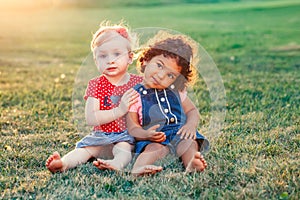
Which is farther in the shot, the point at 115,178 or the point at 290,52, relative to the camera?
the point at 290,52

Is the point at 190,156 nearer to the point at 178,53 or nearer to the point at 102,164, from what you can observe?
the point at 102,164

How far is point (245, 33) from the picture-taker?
15.3 meters

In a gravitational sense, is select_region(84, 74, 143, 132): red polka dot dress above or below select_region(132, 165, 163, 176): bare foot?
above

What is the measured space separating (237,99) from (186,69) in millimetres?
2317

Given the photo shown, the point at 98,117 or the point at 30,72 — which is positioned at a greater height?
the point at 98,117

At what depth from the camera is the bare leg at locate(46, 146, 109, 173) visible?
→ 3.44 meters

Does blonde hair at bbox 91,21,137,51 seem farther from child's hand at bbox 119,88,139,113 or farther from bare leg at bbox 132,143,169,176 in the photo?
bare leg at bbox 132,143,169,176

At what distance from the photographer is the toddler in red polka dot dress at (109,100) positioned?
146 inches

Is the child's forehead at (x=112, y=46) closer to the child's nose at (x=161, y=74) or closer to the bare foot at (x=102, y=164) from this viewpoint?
the child's nose at (x=161, y=74)

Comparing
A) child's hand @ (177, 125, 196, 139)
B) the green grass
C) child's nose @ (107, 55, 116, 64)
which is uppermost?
child's nose @ (107, 55, 116, 64)

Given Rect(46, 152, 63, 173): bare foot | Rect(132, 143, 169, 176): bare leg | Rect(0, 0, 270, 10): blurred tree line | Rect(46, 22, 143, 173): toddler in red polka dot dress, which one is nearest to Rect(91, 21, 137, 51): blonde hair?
Rect(46, 22, 143, 173): toddler in red polka dot dress

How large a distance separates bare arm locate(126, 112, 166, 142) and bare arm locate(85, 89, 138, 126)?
7 centimetres

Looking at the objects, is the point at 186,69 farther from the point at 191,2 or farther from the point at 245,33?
the point at 191,2

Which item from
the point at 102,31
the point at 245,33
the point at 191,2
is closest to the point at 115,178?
the point at 102,31
